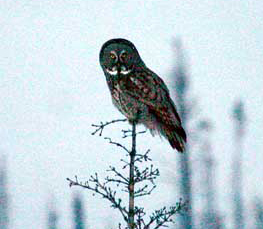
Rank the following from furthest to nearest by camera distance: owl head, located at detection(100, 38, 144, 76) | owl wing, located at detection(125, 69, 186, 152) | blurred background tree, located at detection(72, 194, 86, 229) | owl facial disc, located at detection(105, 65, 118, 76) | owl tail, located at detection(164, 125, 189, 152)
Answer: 1. blurred background tree, located at detection(72, 194, 86, 229)
2. owl facial disc, located at detection(105, 65, 118, 76)
3. owl head, located at detection(100, 38, 144, 76)
4. owl wing, located at detection(125, 69, 186, 152)
5. owl tail, located at detection(164, 125, 189, 152)

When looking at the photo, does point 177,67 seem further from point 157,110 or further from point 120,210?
point 120,210

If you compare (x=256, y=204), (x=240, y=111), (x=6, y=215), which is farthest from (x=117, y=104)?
(x=6, y=215)

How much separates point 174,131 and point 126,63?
1.28m

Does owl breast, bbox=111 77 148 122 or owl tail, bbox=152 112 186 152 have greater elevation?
owl breast, bbox=111 77 148 122

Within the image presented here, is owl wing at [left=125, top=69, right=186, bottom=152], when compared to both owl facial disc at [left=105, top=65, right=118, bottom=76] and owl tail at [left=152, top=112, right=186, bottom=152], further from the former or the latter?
owl facial disc at [left=105, top=65, right=118, bottom=76]

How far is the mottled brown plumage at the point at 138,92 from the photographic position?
938cm

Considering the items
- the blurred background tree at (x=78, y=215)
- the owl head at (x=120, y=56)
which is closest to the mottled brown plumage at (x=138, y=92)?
the owl head at (x=120, y=56)

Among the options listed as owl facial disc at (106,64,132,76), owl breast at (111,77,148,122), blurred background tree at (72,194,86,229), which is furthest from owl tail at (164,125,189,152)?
blurred background tree at (72,194,86,229)

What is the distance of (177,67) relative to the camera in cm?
1914

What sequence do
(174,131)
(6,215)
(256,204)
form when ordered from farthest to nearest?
(6,215) < (256,204) < (174,131)

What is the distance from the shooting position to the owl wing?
30.6ft

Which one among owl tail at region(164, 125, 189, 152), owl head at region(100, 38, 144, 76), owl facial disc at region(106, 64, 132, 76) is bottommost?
owl tail at region(164, 125, 189, 152)

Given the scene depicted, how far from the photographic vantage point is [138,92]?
948 cm

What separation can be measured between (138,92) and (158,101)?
0.31 m
